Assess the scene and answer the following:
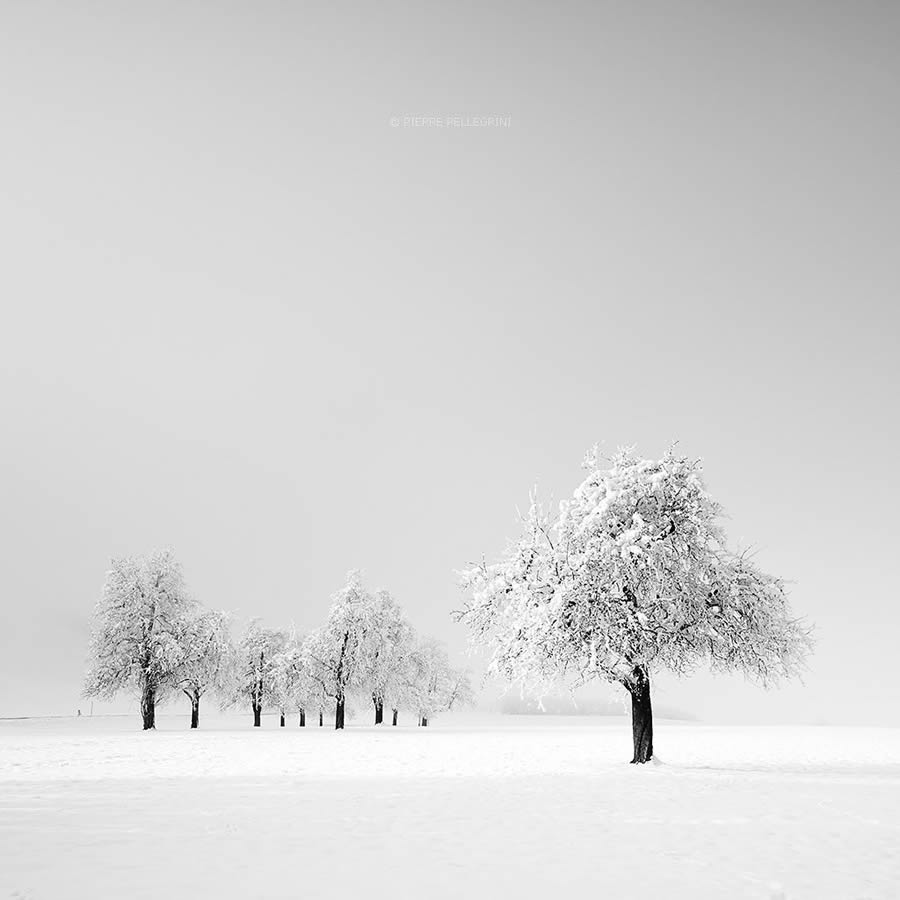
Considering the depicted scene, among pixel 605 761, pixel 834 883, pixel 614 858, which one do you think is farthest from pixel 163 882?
pixel 605 761

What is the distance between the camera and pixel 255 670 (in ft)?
243

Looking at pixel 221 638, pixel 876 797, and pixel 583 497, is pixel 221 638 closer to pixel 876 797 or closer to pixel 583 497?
pixel 583 497

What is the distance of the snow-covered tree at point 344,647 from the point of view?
53.3m

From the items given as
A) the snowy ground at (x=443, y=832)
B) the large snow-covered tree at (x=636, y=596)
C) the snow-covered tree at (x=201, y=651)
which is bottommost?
the snow-covered tree at (x=201, y=651)

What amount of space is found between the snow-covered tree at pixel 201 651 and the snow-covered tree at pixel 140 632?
56 cm

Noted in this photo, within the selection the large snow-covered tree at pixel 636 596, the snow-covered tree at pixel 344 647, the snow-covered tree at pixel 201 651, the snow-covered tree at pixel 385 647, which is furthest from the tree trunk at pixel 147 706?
the large snow-covered tree at pixel 636 596

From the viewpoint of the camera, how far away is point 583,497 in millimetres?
24891

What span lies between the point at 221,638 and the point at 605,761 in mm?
41310

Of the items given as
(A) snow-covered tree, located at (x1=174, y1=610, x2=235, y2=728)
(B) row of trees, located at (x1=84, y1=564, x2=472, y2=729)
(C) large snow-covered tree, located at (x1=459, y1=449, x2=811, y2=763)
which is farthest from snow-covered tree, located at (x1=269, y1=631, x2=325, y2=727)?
(C) large snow-covered tree, located at (x1=459, y1=449, x2=811, y2=763)

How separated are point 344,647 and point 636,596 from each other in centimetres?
3643

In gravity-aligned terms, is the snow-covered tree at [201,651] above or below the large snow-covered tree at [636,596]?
below

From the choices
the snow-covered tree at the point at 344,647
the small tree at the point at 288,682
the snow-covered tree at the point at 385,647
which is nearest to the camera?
the snow-covered tree at the point at 344,647

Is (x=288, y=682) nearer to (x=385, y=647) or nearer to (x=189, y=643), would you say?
(x=189, y=643)

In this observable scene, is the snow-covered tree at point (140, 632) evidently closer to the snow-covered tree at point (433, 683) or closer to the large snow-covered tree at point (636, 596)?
the snow-covered tree at point (433, 683)
